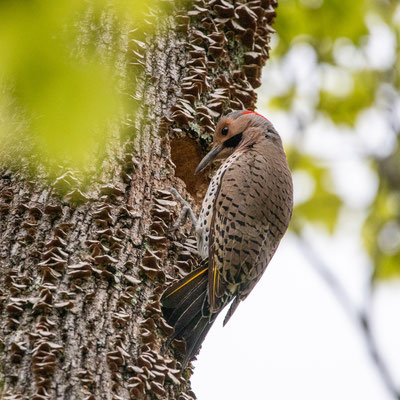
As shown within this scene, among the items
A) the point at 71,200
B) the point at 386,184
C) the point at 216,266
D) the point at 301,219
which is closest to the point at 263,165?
the point at 216,266

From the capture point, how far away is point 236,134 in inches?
157

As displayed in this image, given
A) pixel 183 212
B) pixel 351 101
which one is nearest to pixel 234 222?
pixel 183 212

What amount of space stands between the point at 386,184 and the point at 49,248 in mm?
3436

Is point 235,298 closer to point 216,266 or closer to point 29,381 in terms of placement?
point 216,266

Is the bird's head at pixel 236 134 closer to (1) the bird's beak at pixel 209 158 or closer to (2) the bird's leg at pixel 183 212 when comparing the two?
(1) the bird's beak at pixel 209 158

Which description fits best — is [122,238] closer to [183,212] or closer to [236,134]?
[183,212]

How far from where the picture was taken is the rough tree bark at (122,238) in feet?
8.12

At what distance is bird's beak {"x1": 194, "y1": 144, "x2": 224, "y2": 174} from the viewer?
3801mm

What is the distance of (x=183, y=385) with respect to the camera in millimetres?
2877

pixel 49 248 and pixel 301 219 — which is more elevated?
pixel 49 248

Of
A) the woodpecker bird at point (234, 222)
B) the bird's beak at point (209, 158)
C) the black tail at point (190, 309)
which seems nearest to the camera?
the black tail at point (190, 309)

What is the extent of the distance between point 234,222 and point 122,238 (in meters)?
0.92

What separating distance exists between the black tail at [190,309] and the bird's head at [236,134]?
764mm

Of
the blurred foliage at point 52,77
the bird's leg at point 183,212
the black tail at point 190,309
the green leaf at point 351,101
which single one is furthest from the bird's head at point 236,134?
the green leaf at point 351,101
